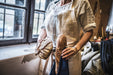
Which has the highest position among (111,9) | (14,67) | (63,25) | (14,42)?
(111,9)

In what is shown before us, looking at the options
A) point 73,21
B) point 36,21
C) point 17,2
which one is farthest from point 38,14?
point 73,21

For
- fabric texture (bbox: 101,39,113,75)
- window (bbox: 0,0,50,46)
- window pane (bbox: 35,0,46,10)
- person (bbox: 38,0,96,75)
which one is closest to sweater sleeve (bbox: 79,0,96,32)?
person (bbox: 38,0,96,75)

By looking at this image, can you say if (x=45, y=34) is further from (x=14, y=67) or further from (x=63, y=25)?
(x=14, y=67)

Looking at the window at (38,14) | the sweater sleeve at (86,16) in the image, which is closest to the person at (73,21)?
the sweater sleeve at (86,16)

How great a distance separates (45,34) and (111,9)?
324 centimetres

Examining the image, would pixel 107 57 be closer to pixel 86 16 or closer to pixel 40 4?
pixel 86 16

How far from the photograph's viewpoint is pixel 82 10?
0.54 meters

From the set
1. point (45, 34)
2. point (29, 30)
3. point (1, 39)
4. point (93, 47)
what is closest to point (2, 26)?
point (1, 39)

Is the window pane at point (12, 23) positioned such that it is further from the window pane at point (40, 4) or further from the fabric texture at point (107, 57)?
the fabric texture at point (107, 57)

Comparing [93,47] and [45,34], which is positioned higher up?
[45,34]

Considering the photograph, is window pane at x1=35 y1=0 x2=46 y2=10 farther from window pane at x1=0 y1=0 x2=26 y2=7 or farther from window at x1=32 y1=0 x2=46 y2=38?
window pane at x1=0 y1=0 x2=26 y2=7

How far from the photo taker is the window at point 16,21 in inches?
45.7

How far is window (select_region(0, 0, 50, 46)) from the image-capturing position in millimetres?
1160

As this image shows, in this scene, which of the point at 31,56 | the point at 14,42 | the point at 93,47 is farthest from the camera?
the point at 93,47
